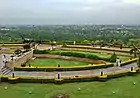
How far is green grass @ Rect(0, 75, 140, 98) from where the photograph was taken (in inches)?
617

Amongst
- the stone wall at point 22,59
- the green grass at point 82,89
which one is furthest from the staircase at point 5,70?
the green grass at point 82,89

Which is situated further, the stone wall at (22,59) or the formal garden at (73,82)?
the stone wall at (22,59)

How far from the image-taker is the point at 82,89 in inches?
655

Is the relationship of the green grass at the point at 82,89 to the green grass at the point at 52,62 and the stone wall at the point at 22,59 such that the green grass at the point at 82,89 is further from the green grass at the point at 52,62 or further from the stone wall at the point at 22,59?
the green grass at the point at 52,62

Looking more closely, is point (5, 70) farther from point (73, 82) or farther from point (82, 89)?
point (82, 89)

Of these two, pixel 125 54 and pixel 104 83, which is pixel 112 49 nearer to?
pixel 125 54

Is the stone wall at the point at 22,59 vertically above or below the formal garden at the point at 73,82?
above

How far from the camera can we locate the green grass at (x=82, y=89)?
15.7 m

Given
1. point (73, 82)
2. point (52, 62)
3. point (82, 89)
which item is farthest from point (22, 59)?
point (82, 89)

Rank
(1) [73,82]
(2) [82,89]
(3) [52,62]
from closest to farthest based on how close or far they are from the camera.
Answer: (2) [82,89] → (1) [73,82] → (3) [52,62]

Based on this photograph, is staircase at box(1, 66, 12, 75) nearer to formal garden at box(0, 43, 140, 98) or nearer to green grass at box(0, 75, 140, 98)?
formal garden at box(0, 43, 140, 98)

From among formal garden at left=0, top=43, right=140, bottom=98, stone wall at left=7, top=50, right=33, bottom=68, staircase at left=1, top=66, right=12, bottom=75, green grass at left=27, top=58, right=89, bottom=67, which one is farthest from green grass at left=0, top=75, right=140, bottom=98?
green grass at left=27, top=58, right=89, bottom=67

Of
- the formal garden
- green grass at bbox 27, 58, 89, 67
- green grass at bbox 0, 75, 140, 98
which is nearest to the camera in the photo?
green grass at bbox 0, 75, 140, 98

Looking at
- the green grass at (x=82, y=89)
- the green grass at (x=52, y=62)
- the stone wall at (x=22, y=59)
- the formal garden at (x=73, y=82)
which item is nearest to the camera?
the green grass at (x=82, y=89)
